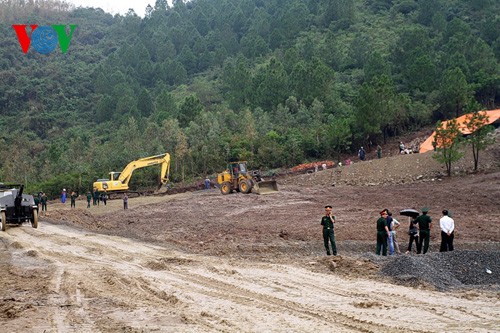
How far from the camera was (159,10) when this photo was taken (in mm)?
182250

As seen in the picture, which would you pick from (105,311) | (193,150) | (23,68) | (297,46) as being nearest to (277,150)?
(193,150)

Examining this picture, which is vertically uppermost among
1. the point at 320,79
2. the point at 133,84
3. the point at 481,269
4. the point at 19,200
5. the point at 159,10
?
the point at 159,10

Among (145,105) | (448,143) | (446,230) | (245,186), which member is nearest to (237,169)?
(245,186)

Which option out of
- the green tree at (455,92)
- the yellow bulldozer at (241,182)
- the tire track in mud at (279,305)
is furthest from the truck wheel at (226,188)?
the green tree at (455,92)

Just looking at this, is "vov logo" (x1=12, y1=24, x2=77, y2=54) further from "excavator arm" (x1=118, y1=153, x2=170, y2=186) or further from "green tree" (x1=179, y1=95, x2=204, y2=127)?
"green tree" (x1=179, y1=95, x2=204, y2=127)

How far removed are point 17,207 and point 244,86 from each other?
196ft

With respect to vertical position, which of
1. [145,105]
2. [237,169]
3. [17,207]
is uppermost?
[145,105]

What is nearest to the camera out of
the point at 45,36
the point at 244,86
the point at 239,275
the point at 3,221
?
the point at 239,275

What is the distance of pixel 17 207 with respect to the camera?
87.4 feet

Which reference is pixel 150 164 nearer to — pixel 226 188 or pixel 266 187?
pixel 226 188

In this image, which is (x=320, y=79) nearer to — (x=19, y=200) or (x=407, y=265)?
(x=19, y=200)

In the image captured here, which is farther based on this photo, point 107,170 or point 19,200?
point 107,170

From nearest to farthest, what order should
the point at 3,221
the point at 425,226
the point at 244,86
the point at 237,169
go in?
1. the point at 425,226
2. the point at 3,221
3. the point at 237,169
4. the point at 244,86

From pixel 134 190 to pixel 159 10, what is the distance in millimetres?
140308
